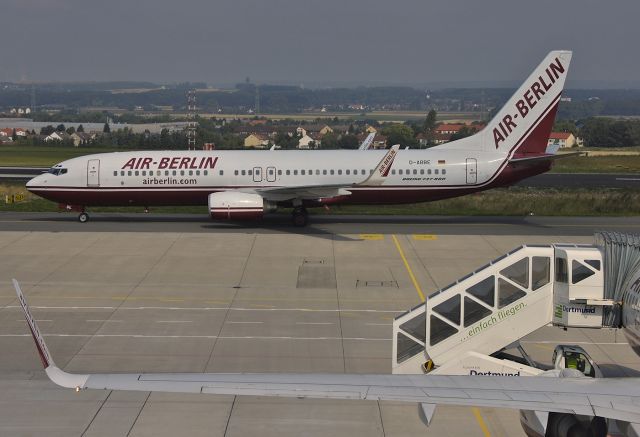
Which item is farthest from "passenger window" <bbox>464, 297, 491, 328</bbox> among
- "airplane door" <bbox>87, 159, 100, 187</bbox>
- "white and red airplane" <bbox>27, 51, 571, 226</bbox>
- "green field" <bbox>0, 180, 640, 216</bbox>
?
"green field" <bbox>0, 180, 640, 216</bbox>

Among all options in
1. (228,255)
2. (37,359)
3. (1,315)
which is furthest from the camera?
(228,255)

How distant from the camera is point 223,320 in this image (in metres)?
27.3

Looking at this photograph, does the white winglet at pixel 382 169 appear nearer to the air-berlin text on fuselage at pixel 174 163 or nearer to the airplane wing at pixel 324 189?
the airplane wing at pixel 324 189

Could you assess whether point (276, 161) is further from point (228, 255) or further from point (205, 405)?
point (205, 405)

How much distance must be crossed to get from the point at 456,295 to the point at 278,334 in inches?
312

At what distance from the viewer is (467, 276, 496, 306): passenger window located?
19.1 m

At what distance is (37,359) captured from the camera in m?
23.0

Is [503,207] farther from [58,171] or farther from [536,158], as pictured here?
[58,171]

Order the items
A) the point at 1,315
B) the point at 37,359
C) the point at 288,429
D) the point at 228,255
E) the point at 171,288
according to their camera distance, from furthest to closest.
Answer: the point at 228,255
the point at 171,288
the point at 1,315
the point at 37,359
the point at 288,429

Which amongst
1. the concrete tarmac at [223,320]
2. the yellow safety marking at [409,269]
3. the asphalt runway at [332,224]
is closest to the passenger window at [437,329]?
the concrete tarmac at [223,320]

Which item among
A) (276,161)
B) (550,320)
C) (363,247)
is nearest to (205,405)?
(550,320)

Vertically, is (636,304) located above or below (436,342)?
above

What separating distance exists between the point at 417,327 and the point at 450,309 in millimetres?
874

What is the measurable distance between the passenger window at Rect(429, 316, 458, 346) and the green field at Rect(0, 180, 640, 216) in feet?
104
